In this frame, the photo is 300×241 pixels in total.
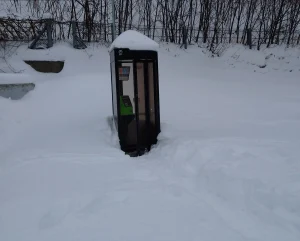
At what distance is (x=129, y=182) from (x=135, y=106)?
241 cm

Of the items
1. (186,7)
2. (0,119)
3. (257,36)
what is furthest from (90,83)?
(257,36)

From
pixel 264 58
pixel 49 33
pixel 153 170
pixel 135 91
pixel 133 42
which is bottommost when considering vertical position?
pixel 153 170

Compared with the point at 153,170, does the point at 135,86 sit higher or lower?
higher

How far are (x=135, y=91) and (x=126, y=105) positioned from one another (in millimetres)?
353

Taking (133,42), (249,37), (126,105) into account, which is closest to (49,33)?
(126,105)

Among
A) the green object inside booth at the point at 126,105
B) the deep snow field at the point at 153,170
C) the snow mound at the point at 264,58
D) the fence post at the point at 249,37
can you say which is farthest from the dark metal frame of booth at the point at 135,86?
the fence post at the point at 249,37

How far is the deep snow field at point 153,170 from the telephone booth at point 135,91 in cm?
39

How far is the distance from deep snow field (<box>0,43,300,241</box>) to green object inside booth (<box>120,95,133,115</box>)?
0.64m

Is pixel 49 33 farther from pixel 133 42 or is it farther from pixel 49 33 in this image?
pixel 133 42

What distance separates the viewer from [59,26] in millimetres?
12250

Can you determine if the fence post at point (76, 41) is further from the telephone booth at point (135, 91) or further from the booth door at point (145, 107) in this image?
the booth door at point (145, 107)

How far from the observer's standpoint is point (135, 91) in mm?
5648

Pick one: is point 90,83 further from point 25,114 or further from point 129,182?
point 129,182

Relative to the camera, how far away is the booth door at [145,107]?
5.85 metres
